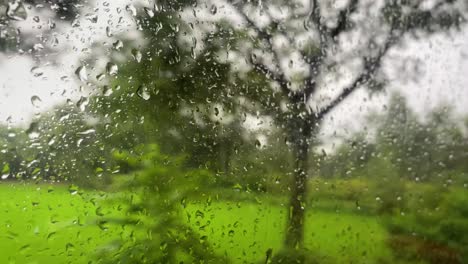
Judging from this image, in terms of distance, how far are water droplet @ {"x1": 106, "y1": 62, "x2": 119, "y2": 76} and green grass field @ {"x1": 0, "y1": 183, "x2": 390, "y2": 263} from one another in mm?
234

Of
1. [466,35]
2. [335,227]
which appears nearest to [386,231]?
[335,227]

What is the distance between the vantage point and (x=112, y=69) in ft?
3.04

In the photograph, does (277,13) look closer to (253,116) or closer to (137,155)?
(253,116)

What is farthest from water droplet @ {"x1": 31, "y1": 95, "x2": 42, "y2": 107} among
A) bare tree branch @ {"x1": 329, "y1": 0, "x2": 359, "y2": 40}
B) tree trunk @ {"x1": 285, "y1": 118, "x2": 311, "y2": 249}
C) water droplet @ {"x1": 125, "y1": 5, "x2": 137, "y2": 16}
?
bare tree branch @ {"x1": 329, "y1": 0, "x2": 359, "y2": 40}

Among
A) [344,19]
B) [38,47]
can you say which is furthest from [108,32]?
[344,19]

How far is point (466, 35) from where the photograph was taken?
48.8 inches

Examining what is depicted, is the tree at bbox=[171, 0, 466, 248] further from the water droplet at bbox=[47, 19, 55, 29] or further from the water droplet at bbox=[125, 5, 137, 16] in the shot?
the water droplet at bbox=[47, 19, 55, 29]

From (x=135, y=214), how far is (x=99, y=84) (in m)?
0.26

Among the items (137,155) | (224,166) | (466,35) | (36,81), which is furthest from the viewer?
(466,35)

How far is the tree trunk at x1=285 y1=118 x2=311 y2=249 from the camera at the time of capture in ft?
3.53

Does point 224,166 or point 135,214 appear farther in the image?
point 224,166

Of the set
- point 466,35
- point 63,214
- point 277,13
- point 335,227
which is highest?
point 466,35

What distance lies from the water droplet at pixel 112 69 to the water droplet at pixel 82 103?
71 mm

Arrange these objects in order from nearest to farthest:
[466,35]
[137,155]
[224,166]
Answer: [137,155], [224,166], [466,35]
